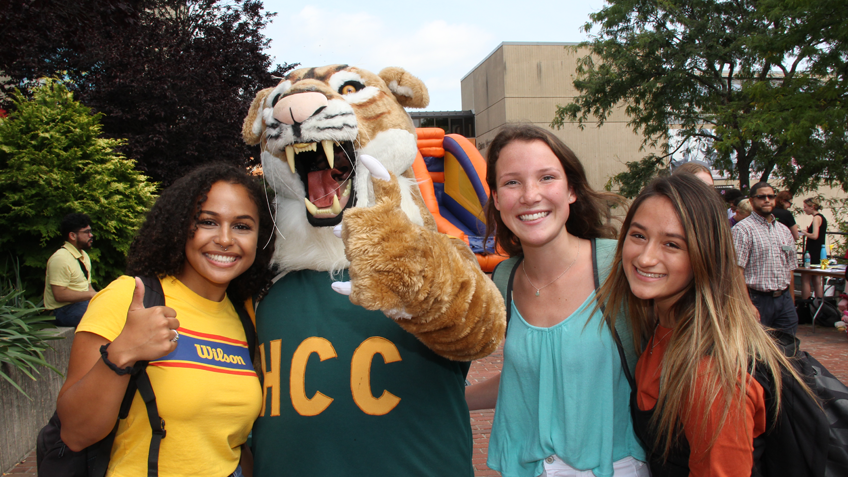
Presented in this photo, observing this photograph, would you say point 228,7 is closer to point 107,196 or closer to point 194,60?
point 194,60

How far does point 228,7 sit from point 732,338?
10.9m

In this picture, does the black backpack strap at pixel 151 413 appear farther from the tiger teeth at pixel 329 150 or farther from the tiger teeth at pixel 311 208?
the tiger teeth at pixel 329 150

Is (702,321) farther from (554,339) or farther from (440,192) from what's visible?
(440,192)

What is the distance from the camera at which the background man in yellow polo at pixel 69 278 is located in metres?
4.89

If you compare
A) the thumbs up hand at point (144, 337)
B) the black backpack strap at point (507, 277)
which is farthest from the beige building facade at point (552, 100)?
the thumbs up hand at point (144, 337)

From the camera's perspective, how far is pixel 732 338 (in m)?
1.61

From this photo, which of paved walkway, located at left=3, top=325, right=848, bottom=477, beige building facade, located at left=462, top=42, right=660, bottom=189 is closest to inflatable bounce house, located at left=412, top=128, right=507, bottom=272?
paved walkway, located at left=3, top=325, right=848, bottom=477

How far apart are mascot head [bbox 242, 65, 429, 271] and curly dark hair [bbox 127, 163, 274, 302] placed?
0.09 m

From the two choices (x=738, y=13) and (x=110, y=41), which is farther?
(x=738, y=13)

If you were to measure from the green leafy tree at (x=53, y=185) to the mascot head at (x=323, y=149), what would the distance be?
3.91 metres

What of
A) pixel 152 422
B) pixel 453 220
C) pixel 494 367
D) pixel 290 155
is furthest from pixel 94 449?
pixel 453 220

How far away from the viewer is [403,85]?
2.54 metres

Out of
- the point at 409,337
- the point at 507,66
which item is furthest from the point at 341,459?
the point at 507,66

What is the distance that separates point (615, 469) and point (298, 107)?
5.43ft
